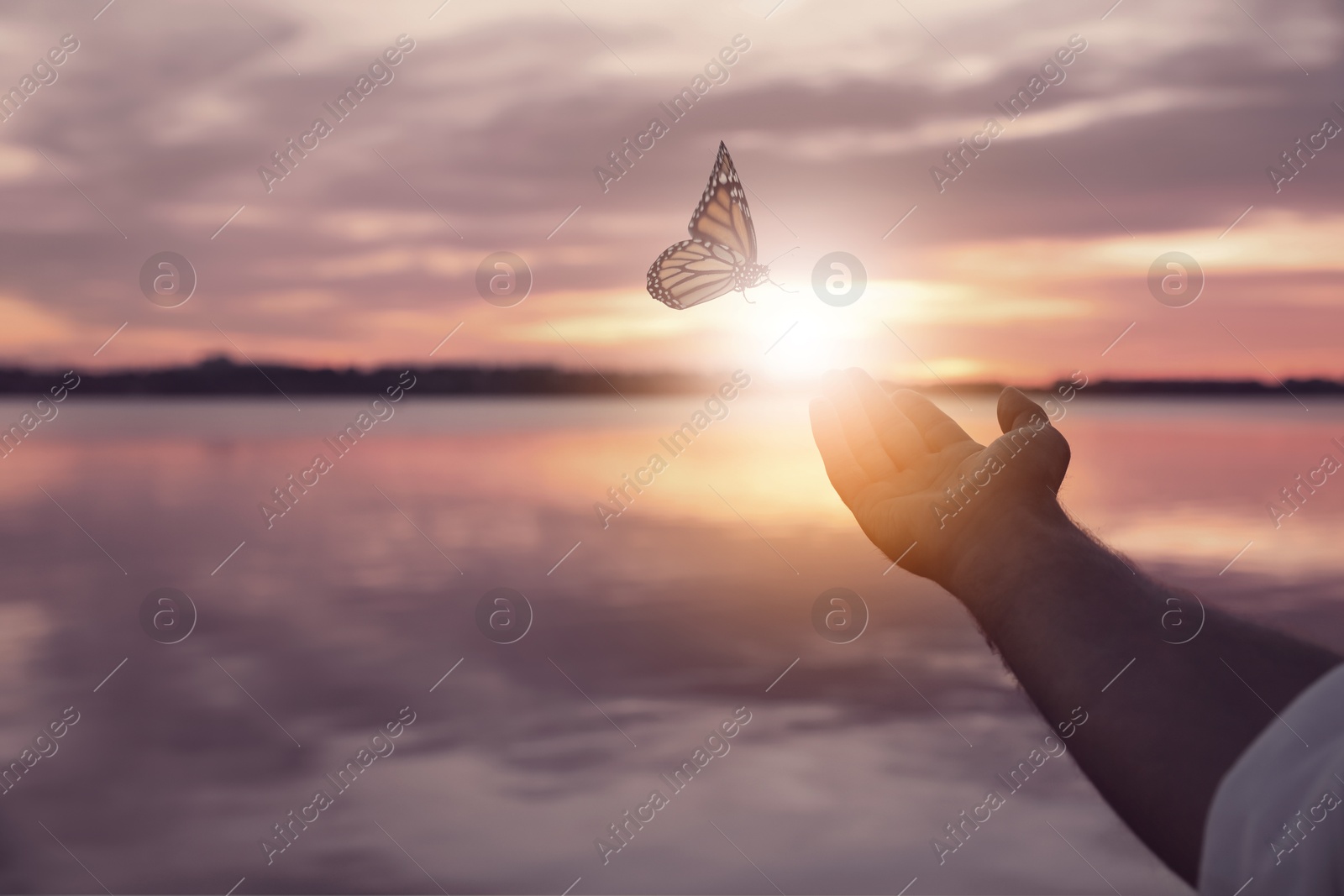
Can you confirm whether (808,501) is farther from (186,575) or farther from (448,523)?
(186,575)

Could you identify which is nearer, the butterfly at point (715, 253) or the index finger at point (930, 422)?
the index finger at point (930, 422)

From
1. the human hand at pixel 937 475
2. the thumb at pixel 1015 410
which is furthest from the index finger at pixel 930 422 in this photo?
the thumb at pixel 1015 410

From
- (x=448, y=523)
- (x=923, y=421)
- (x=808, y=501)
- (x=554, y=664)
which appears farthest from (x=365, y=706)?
(x=808, y=501)

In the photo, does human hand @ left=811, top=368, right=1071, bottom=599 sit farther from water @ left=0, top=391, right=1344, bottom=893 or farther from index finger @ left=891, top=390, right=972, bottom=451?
water @ left=0, top=391, right=1344, bottom=893

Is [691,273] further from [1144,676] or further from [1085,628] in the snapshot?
[1144,676]

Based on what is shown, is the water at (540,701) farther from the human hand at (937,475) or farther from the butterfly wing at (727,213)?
the butterfly wing at (727,213)

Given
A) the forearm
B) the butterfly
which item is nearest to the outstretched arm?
the forearm
